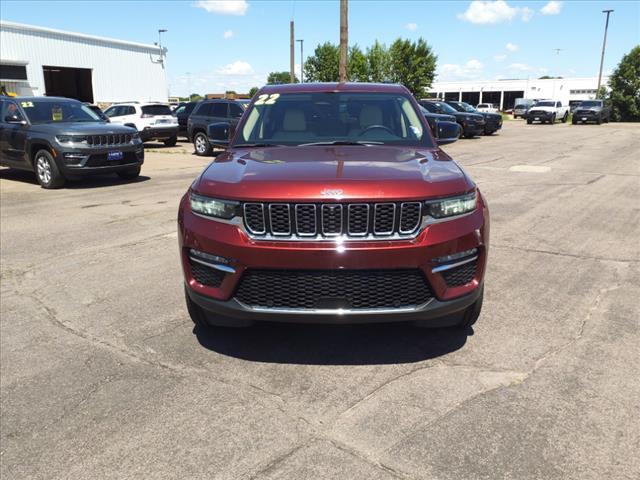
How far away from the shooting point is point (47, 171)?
1040 cm

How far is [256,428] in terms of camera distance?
2.65m

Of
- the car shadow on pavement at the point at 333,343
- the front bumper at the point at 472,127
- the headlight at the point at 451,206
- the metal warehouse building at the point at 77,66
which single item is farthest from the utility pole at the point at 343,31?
the metal warehouse building at the point at 77,66

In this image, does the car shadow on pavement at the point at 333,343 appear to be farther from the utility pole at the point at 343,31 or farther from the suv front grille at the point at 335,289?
the utility pole at the point at 343,31

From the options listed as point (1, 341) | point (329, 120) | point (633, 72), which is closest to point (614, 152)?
point (329, 120)

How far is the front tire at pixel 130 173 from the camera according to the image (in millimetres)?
11270

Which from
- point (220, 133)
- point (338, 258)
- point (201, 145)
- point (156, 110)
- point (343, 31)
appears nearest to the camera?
point (338, 258)

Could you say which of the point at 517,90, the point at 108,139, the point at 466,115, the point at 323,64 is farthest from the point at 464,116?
the point at 517,90

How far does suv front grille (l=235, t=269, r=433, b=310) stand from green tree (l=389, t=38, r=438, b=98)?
5110cm

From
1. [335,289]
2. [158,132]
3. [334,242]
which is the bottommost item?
[335,289]

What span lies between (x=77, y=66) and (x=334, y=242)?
4082 cm

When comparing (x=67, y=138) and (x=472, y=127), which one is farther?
(x=472, y=127)

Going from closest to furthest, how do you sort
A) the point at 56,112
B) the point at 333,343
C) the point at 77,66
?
the point at 333,343 < the point at 56,112 < the point at 77,66

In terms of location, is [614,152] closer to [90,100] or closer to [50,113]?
[50,113]

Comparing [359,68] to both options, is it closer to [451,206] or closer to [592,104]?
[592,104]
